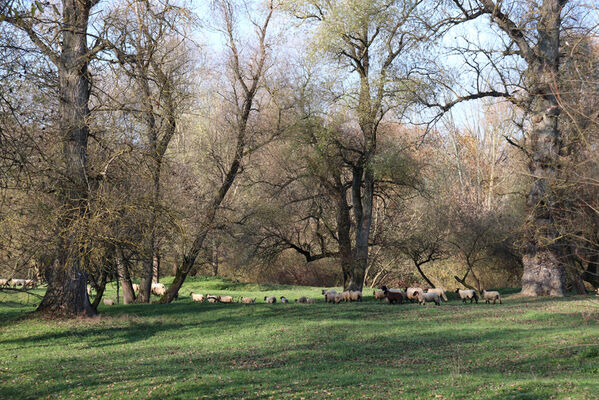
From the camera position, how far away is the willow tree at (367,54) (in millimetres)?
28609

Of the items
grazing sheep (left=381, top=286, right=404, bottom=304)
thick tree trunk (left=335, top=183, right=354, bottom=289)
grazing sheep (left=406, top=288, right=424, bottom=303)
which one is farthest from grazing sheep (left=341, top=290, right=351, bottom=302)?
thick tree trunk (left=335, top=183, right=354, bottom=289)

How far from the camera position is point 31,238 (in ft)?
56.1

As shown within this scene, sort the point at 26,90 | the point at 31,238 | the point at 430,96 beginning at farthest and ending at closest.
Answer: the point at 430,96 → the point at 31,238 → the point at 26,90

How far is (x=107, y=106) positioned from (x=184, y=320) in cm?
760

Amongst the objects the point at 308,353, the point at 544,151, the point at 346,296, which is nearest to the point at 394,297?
the point at 346,296

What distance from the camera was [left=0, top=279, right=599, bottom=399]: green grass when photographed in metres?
10.4

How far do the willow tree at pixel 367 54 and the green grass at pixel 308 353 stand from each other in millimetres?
8385

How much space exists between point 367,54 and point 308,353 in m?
19.6

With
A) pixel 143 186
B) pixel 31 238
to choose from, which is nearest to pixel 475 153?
pixel 143 186

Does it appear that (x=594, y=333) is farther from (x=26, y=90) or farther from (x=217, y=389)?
(x=26, y=90)

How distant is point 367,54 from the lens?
1201 inches

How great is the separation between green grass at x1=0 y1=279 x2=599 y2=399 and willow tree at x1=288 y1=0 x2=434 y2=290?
8385 mm

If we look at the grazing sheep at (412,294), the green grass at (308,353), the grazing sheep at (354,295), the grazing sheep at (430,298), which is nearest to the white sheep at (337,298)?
the grazing sheep at (354,295)

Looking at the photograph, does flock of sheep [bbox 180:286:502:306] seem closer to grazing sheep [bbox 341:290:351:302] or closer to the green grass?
grazing sheep [bbox 341:290:351:302]
